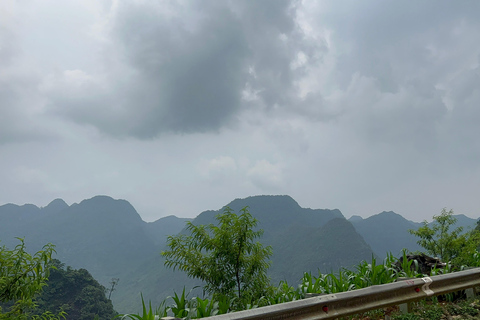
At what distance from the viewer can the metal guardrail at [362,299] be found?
13.1ft

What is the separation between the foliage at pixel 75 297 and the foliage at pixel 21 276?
265 feet

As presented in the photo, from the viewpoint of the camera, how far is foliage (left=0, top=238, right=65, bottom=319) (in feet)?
14.7

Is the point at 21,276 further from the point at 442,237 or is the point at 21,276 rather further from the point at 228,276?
the point at 442,237

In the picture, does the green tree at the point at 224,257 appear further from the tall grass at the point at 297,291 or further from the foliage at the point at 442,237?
the foliage at the point at 442,237

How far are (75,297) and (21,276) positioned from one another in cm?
8556

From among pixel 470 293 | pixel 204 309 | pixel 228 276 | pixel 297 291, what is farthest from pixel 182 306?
pixel 470 293

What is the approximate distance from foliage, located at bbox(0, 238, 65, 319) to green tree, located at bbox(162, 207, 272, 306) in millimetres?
4725

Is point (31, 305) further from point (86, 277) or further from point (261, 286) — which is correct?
point (86, 277)

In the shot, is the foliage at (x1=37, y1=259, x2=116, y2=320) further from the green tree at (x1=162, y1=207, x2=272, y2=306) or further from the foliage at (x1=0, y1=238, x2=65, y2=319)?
the foliage at (x1=0, y1=238, x2=65, y2=319)

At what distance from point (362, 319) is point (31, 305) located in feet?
16.0

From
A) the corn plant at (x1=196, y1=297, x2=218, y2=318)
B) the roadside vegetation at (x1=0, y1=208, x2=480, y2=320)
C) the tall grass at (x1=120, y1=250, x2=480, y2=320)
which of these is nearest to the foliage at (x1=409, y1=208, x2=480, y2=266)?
the roadside vegetation at (x1=0, y1=208, x2=480, y2=320)

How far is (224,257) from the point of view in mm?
9641

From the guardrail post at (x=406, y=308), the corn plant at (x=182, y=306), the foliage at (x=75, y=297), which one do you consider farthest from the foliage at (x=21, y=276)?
the foliage at (x=75, y=297)

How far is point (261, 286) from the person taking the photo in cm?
992
